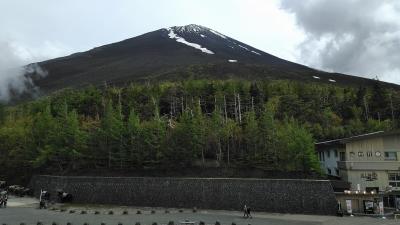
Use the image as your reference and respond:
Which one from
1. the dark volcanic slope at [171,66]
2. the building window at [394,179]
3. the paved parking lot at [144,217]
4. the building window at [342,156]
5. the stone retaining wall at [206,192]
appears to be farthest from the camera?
the dark volcanic slope at [171,66]

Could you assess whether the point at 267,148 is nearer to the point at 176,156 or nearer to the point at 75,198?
the point at 176,156

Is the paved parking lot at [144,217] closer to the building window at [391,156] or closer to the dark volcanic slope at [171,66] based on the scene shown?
the building window at [391,156]

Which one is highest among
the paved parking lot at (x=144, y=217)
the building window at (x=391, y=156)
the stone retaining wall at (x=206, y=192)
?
the building window at (x=391, y=156)

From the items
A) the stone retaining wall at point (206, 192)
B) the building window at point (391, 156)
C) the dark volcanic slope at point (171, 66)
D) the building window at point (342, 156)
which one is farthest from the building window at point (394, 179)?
the dark volcanic slope at point (171, 66)

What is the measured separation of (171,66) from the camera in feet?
470

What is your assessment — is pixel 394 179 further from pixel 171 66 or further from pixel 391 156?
pixel 171 66

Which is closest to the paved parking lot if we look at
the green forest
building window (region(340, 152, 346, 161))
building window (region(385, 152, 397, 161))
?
the green forest

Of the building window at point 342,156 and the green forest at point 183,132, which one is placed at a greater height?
the green forest at point 183,132

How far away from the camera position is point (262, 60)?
578 ft

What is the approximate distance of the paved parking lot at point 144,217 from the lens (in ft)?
114

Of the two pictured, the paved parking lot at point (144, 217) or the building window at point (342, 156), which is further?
the building window at point (342, 156)

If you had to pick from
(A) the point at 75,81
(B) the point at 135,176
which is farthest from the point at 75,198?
(A) the point at 75,81

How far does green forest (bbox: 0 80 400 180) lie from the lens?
165 ft

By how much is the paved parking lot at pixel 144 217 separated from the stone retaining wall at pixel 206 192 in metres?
1.28
